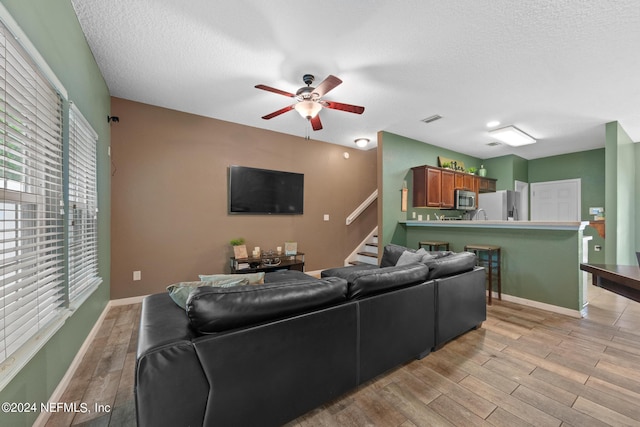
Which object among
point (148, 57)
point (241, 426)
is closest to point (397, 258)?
point (241, 426)

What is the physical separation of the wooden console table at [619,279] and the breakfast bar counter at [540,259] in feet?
6.23

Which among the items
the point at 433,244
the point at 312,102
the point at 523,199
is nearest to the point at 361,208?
the point at 433,244

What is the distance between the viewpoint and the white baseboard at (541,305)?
301 centimetres

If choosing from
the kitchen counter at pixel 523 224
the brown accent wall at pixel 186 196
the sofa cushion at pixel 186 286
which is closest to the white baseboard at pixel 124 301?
the brown accent wall at pixel 186 196

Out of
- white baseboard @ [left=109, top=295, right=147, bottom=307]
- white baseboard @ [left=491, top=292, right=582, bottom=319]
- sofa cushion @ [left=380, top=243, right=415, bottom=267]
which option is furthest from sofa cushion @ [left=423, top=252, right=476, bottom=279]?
white baseboard @ [left=109, top=295, right=147, bottom=307]

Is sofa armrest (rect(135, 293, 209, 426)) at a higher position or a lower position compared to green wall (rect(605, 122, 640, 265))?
lower

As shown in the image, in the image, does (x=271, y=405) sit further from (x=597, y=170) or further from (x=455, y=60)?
(x=597, y=170)

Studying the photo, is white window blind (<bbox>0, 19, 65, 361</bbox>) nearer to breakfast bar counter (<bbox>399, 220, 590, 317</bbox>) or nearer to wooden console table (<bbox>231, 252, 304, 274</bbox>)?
wooden console table (<bbox>231, 252, 304, 274</bbox>)

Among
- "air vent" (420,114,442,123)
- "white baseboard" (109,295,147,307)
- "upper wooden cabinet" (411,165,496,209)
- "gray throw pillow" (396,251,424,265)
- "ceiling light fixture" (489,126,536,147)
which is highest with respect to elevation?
"air vent" (420,114,442,123)

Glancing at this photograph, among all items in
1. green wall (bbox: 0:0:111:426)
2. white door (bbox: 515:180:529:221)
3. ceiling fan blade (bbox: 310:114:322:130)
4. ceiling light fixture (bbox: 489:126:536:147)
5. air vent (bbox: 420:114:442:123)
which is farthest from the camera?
white door (bbox: 515:180:529:221)

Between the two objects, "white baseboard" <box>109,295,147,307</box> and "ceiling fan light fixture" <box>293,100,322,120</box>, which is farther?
"white baseboard" <box>109,295,147,307</box>

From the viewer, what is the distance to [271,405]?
130 cm

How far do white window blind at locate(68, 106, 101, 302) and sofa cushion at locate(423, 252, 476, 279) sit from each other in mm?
2861

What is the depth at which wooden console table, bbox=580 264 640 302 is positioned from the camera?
50.3 inches
